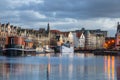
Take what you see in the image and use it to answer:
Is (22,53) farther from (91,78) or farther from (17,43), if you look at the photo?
(91,78)

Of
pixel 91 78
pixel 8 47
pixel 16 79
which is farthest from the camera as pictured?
pixel 8 47

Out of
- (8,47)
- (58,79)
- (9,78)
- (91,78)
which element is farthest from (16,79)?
(8,47)

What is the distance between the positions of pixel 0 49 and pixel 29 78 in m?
138

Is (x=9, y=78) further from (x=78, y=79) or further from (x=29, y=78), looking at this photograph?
(x=78, y=79)

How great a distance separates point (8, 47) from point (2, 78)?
128m

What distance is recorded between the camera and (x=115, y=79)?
52.5 m

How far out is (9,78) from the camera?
170 feet

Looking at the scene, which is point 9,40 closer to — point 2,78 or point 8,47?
point 8,47

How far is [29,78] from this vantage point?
52688 mm

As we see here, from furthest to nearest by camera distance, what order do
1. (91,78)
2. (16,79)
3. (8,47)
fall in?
(8,47), (91,78), (16,79)

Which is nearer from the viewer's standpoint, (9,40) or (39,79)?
(39,79)

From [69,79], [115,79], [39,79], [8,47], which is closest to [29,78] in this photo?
[39,79]

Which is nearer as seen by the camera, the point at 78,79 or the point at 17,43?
the point at 78,79

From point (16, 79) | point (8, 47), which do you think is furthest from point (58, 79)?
point (8, 47)
